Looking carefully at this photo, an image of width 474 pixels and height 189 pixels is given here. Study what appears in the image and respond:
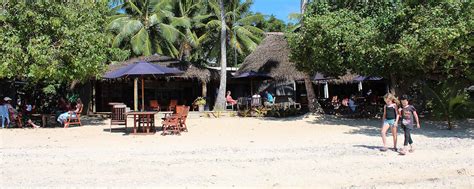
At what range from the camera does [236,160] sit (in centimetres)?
795

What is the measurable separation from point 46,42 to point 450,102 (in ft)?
39.3

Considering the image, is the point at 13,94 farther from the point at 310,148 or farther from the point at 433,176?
the point at 433,176

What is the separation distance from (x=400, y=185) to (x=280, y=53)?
17.3 meters

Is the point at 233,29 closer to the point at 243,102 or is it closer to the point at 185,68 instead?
the point at 185,68

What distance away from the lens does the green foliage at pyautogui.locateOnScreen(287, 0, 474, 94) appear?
11.5 meters

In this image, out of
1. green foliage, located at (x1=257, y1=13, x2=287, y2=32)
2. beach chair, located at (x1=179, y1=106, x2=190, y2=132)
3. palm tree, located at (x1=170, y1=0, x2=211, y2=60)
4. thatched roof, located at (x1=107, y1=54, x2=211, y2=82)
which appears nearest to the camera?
beach chair, located at (x1=179, y1=106, x2=190, y2=132)

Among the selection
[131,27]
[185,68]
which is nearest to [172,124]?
[185,68]

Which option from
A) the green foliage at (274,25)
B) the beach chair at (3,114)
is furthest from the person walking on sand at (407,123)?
the green foliage at (274,25)

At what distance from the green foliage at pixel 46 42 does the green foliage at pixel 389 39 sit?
6.95 metres

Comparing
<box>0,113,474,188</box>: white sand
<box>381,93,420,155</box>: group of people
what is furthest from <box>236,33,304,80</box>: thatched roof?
<box>381,93,420,155</box>: group of people

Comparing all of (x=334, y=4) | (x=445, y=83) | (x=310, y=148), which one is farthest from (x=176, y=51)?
(x=310, y=148)

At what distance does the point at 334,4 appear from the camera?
1571 cm

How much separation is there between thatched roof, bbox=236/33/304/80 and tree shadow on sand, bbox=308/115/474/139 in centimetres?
461

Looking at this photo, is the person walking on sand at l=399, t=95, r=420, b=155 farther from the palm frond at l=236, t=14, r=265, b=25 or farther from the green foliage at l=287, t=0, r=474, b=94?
the palm frond at l=236, t=14, r=265, b=25
